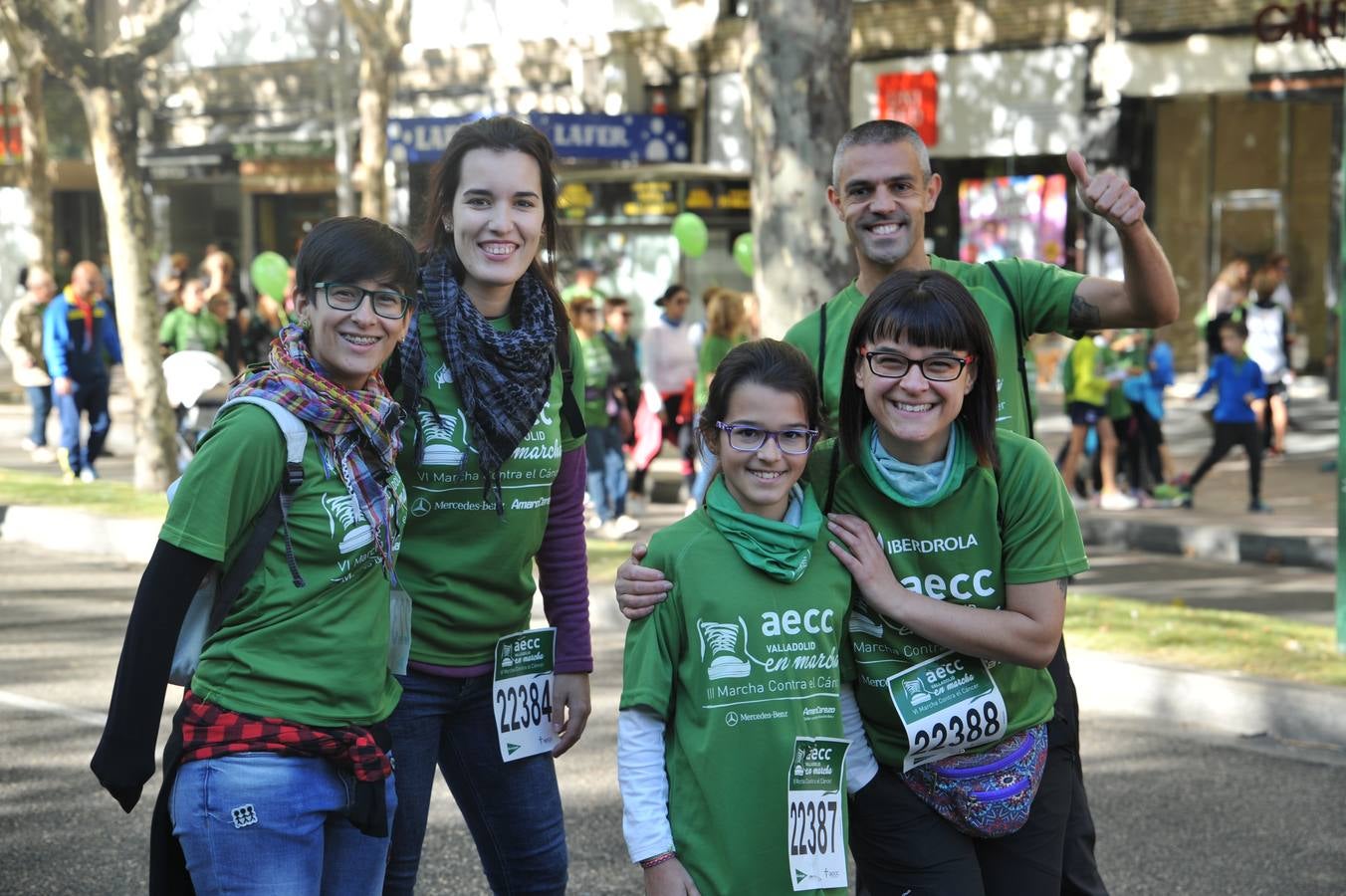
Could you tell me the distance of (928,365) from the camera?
3.18 m

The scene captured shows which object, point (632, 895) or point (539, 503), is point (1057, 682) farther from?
point (632, 895)

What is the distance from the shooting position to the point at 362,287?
3057 mm

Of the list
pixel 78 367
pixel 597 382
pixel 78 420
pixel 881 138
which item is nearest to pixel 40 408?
pixel 78 367

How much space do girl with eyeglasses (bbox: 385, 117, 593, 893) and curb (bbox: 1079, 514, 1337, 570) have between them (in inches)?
331

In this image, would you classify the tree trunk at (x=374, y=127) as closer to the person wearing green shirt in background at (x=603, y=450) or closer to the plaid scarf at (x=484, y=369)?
the person wearing green shirt in background at (x=603, y=450)

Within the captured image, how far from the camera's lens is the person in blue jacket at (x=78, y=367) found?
1541cm

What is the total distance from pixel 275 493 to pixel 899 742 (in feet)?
3.98

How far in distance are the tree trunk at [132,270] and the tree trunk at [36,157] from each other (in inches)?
481

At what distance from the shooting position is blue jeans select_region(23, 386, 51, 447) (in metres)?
16.6

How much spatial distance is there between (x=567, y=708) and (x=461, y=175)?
1.13 meters

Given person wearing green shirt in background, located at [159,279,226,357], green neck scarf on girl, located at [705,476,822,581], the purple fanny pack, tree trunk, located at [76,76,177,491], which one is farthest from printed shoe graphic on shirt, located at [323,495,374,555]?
person wearing green shirt in background, located at [159,279,226,357]

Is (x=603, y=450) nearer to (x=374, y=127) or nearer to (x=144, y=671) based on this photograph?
(x=144, y=671)

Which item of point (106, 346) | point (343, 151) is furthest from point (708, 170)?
point (106, 346)

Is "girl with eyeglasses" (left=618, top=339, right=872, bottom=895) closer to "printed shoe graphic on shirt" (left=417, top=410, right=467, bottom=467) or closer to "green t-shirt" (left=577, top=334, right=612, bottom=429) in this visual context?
"printed shoe graphic on shirt" (left=417, top=410, right=467, bottom=467)
